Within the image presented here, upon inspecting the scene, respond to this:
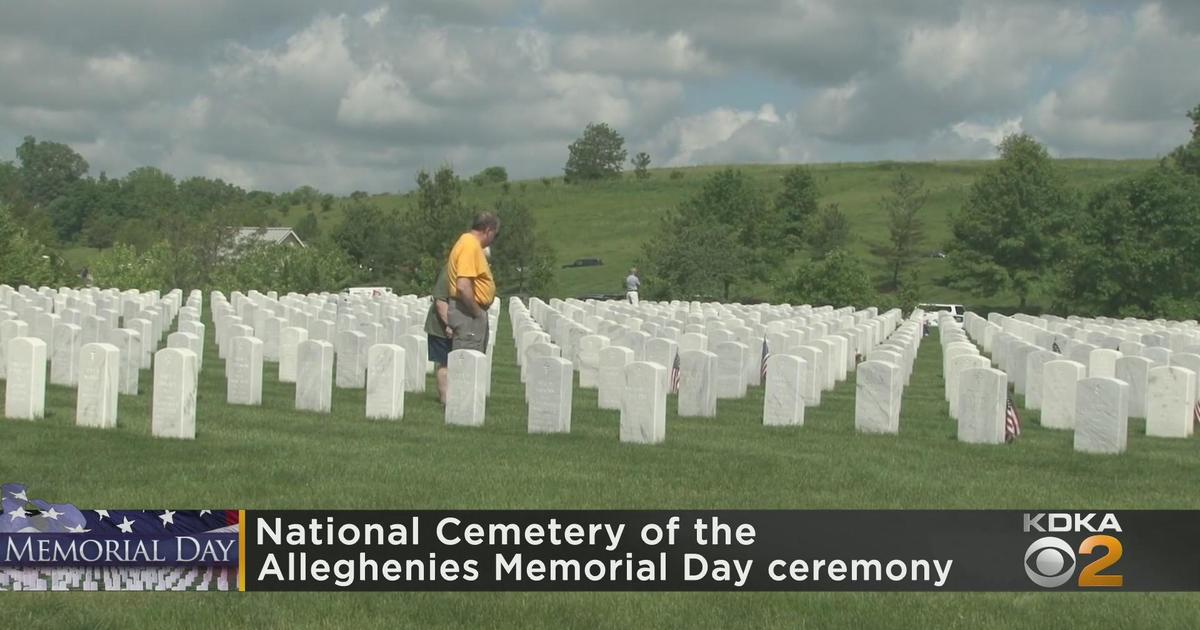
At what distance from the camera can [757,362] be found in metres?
20.3

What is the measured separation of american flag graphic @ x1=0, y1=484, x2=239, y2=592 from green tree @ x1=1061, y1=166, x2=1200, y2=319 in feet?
163

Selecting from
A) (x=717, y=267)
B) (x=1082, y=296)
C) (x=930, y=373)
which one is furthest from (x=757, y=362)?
(x=1082, y=296)

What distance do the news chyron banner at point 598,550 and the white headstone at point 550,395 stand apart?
654 cm

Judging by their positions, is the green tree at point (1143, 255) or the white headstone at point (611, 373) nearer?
the white headstone at point (611, 373)

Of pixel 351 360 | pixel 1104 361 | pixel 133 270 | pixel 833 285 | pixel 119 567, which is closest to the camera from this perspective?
pixel 119 567

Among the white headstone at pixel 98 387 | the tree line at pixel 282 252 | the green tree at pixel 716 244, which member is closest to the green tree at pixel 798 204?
the green tree at pixel 716 244

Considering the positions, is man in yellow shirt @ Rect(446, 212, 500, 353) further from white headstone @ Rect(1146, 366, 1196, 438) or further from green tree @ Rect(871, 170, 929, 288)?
green tree @ Rect(871, 170, 929, 288)

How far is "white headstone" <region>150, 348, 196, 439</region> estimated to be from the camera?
11945 mm

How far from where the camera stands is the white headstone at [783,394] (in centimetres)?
1443

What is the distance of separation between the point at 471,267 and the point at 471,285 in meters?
0.19

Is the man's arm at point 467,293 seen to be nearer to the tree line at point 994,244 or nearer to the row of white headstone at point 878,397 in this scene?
the row of white headstone at point 878,397

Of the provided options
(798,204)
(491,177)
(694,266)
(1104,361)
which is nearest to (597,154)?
(491,177)

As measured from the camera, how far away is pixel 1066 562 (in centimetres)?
641

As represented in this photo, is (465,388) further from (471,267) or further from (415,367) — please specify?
(415,367)
